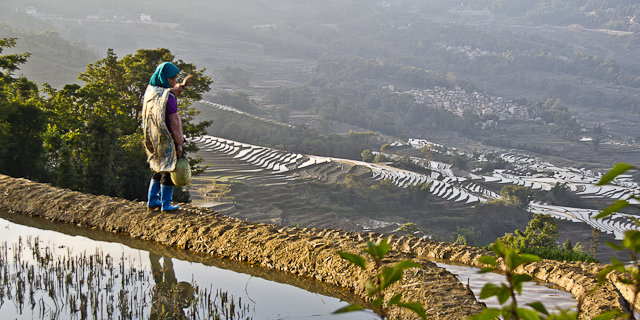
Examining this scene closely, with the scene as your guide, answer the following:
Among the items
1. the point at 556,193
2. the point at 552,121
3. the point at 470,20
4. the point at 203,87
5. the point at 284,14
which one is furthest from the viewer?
the point at 470,20

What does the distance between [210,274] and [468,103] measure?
Answer: 9591cm

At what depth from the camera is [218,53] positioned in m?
108

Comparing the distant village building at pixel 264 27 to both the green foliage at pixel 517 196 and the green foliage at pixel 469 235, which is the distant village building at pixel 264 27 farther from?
the green foliage at pixel 469 235

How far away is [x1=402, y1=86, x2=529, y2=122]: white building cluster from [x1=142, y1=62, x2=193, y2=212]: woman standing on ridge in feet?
284

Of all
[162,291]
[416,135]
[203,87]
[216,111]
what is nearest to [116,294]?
[162,291]

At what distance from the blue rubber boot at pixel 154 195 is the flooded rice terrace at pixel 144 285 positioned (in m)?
0.54

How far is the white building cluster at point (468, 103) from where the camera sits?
88812 millimetres

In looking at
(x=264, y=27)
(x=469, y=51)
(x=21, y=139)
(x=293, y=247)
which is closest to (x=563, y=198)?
(x=21, y=139)

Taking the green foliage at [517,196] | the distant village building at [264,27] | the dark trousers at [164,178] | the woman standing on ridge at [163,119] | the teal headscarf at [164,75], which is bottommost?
the green foliage at [517,196]

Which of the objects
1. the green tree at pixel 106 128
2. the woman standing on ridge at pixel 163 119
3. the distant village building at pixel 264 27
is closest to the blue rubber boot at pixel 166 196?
the woman standing on ridge at pixel 163 119

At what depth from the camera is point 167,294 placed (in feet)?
9.00

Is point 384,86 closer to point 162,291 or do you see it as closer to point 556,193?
→ point 556,193

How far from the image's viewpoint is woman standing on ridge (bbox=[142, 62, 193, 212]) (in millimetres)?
3693

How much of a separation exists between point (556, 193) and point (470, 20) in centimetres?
16102
